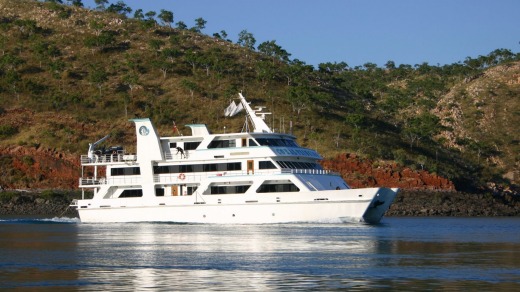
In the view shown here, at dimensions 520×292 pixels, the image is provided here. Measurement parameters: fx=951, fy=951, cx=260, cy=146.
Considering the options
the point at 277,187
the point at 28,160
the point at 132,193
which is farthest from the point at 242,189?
the point at 28,160

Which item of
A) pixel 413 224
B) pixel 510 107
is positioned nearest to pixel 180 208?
pixel 413 224

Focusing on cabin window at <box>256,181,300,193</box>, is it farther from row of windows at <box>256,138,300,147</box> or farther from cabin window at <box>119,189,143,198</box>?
cabin window at <box>119,189,143,198</box>

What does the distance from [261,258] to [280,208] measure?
21.0 m

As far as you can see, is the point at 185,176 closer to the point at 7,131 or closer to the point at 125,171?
the point at 125,171

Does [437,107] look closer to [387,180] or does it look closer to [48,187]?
[387,180]

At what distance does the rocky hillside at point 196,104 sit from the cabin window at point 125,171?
2954cm

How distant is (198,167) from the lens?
6319 centimetres

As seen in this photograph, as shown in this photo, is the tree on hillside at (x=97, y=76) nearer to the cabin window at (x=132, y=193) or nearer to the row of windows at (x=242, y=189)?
the cabin window at (x=132, y=193)

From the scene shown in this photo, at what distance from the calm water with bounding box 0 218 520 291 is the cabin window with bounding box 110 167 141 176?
630 cm

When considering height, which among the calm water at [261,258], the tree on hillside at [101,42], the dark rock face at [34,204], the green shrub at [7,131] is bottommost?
the calm water at [261,258]

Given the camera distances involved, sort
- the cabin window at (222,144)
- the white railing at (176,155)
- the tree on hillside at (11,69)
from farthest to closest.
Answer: the tree on hillside at (11,69)
the white railing at (176,155)
the cabin window at (222,144)

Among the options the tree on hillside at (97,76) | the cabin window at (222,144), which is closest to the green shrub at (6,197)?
the tree on hillside at (97,76)

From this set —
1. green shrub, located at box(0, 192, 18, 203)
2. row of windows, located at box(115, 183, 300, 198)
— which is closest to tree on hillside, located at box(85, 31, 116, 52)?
green shrub, located at box(0, 192, 18, 203)

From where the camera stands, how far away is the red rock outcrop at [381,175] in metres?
93.1
